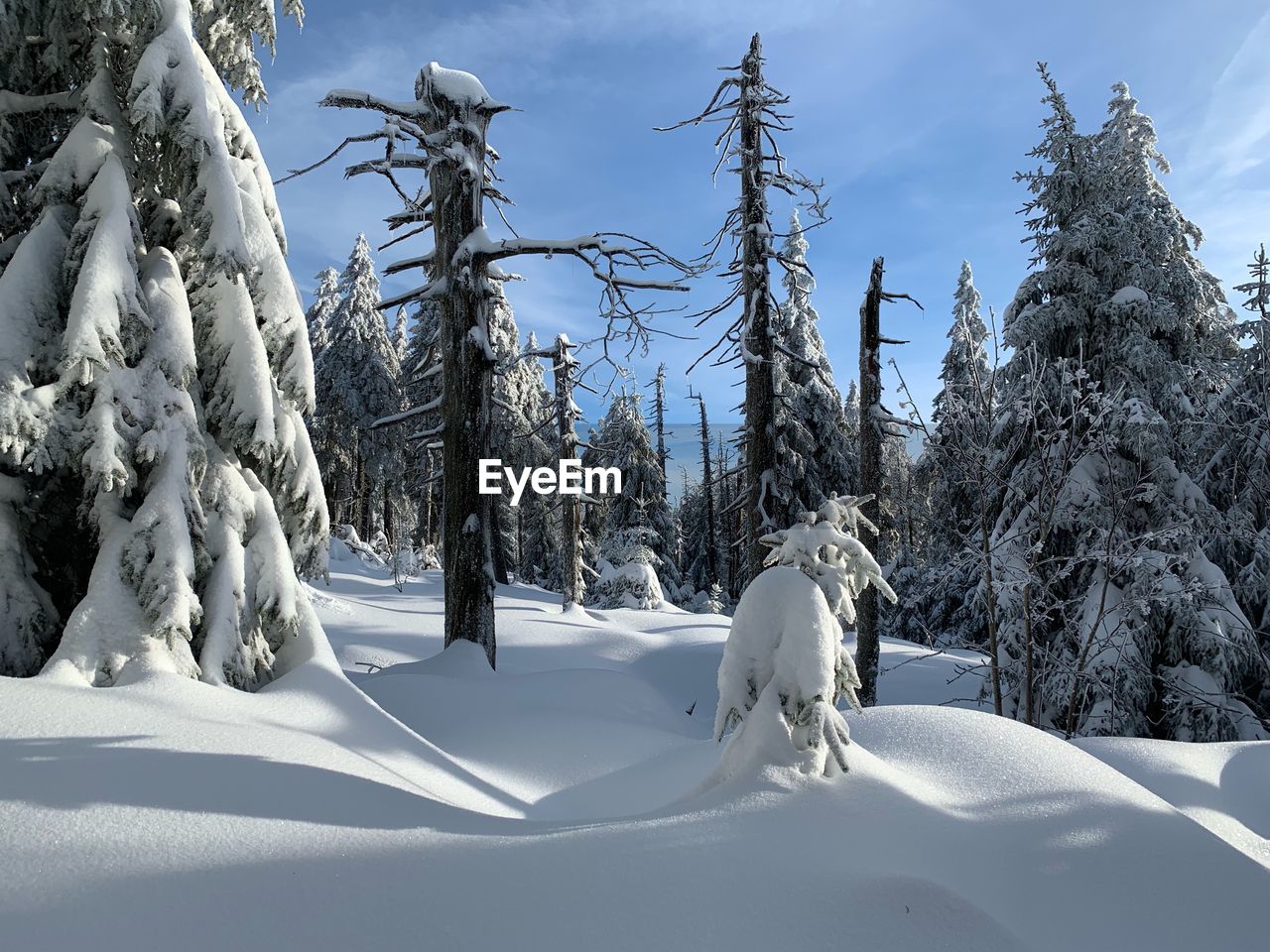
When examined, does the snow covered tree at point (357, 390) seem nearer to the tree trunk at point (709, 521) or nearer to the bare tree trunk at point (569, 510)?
the bare tree trunk at point (569, 510)

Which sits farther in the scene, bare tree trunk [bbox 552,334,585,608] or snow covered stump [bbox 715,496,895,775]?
bare tree trunk [bbox 552,334,585,608]

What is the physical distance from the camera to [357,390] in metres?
30.1

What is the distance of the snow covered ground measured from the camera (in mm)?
2537

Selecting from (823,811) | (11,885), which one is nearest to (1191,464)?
(823,811)

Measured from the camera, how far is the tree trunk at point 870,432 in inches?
431

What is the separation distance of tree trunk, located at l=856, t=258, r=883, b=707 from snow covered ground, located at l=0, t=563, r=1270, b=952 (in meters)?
5.37

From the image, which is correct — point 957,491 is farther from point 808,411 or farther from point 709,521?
point 709,521

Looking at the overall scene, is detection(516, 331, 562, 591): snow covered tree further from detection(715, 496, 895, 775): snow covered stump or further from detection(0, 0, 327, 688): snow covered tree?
detection(715, 496, 895, 775): snow covered stump

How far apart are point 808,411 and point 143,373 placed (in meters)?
21.3

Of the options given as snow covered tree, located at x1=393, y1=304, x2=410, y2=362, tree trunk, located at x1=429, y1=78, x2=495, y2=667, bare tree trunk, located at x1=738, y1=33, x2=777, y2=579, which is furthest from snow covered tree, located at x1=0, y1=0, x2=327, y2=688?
snow covered tree, located at x1=393, y1=304, x2=410, y2=362

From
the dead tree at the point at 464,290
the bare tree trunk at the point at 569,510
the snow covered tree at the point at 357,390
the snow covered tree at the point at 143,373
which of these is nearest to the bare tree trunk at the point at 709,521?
the bare tree trunk at the point at 569,510

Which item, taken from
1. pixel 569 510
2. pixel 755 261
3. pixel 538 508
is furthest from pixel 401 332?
pixel 755 261

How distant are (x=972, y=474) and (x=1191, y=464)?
6.61 meters

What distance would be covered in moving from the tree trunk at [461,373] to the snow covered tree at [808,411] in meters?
15.2
